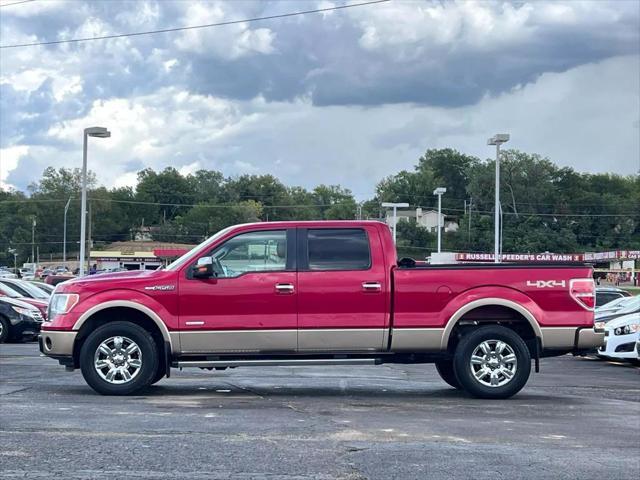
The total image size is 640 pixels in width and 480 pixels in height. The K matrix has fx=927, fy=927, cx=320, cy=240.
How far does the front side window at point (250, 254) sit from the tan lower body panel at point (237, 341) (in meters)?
0.70

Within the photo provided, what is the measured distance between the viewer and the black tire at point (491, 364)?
10.9 meters

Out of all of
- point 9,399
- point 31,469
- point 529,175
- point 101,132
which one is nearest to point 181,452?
point 31,469

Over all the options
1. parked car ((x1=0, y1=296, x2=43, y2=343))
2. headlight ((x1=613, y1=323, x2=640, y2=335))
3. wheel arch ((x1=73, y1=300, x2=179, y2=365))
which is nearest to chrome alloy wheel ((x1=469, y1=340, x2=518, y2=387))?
wheel arch ((x1=73, y1=300, x2=179, y2=365))

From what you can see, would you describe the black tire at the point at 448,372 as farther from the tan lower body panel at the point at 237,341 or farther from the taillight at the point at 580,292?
the tan lower body panel at the point at 237,341

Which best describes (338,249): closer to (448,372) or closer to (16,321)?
(448,372)

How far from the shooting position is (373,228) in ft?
36.6

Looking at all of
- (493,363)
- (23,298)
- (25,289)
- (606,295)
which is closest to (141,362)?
(493,363)

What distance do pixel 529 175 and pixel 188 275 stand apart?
70967 millimetres

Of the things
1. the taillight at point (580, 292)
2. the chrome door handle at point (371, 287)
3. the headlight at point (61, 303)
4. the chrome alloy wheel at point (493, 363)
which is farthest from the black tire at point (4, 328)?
the taillight at point (580, 292)

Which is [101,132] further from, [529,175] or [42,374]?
[529,175]

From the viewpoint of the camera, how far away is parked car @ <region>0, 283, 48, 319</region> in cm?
2188

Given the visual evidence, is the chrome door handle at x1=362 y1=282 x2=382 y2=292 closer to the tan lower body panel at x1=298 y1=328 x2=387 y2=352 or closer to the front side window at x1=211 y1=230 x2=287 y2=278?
the tan lower body panel at x1=298 y1=328 x2=387 y2=352

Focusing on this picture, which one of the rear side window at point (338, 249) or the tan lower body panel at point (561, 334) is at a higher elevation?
the rear side window at point (338, 249)

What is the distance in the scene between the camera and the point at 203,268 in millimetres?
10641
